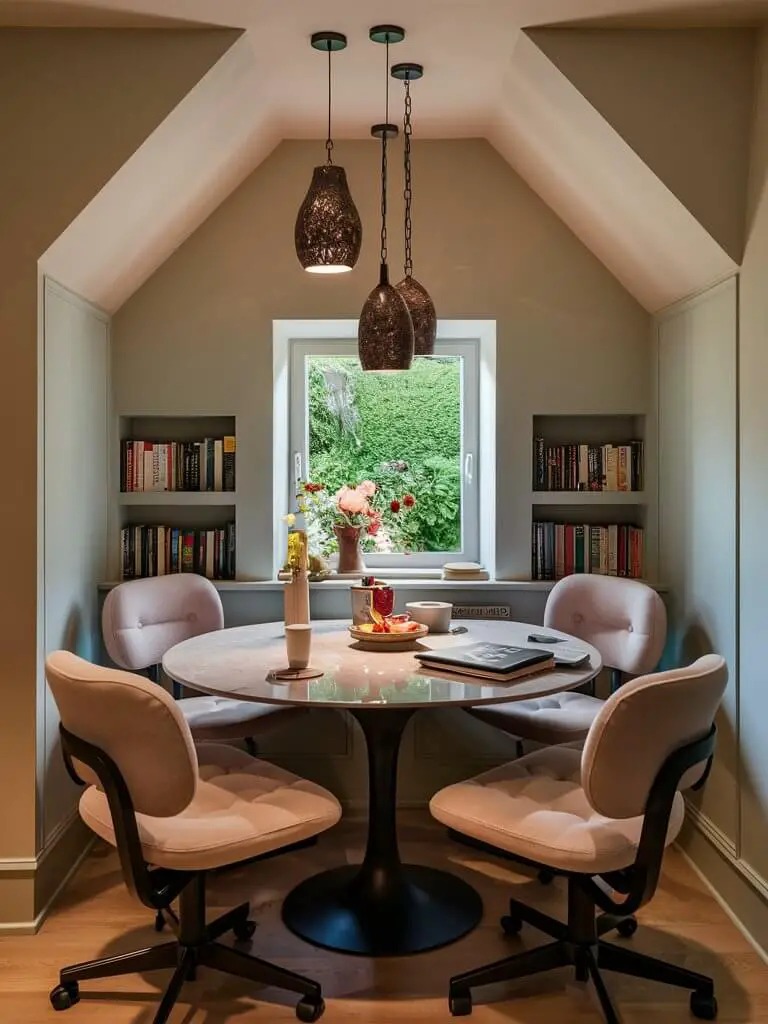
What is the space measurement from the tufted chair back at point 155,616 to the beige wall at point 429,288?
13.8 inches

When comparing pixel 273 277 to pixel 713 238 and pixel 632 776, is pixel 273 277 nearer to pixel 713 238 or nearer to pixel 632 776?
pixel 713 238

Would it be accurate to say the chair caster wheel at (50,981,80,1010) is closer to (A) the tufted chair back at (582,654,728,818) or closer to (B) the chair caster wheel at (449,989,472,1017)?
(B) the chair caster wheel at (449,989,472,1017)

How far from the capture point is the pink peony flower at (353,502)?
3541 mm

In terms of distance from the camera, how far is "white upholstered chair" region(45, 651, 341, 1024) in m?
1.98

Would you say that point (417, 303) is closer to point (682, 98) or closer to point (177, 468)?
point (682, 98)

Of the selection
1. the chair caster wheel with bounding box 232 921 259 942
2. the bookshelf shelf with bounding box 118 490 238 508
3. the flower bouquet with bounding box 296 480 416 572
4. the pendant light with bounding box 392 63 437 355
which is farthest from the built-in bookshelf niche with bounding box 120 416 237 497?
the chair caster wheel with bounding box 232 921 259 942

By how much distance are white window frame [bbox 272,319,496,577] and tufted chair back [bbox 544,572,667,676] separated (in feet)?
1.75

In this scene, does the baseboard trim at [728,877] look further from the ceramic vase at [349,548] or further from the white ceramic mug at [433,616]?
the ceramic vase at [349,548]

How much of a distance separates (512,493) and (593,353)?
61 centimetres

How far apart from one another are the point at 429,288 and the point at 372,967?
2.34 meters

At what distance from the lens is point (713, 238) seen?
2812 millimetres

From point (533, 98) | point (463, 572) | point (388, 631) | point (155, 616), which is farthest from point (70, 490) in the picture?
point (533, 98)
